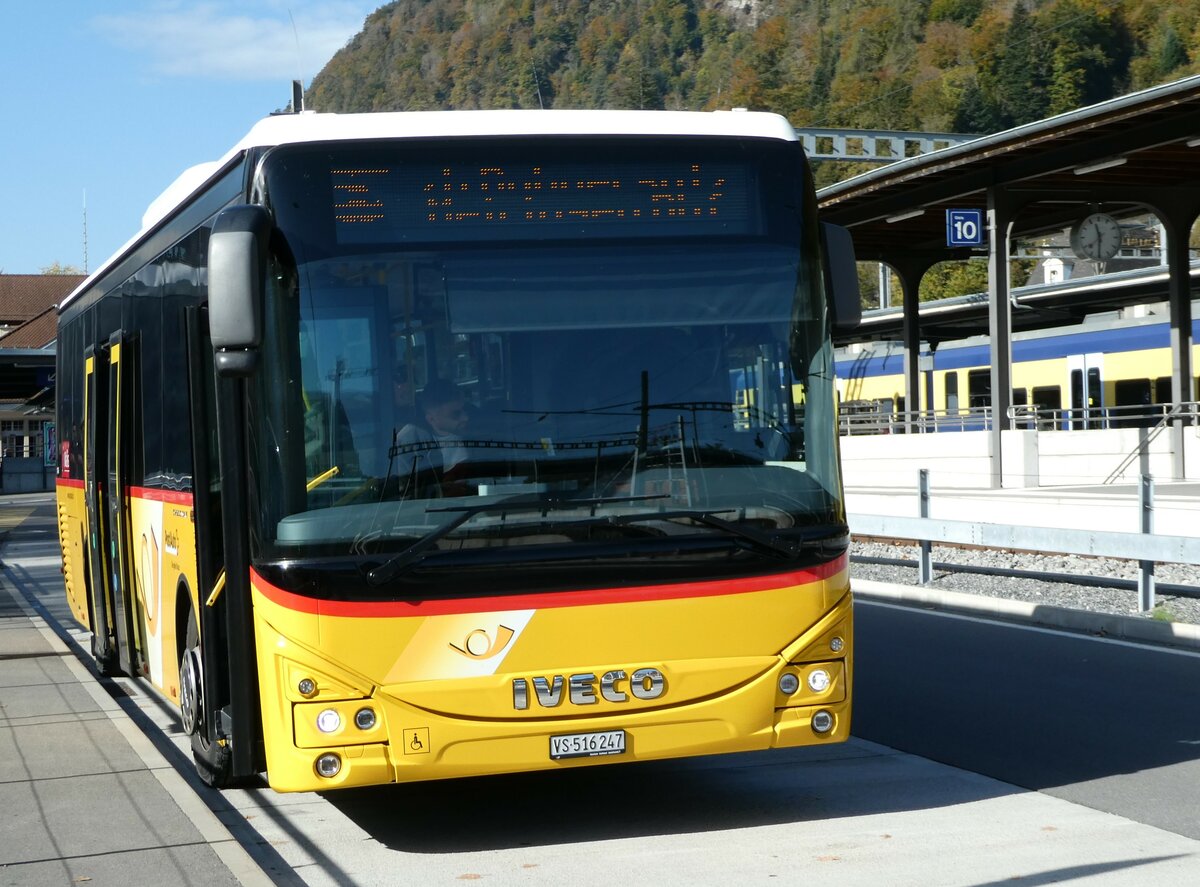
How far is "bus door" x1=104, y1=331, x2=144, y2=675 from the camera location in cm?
986

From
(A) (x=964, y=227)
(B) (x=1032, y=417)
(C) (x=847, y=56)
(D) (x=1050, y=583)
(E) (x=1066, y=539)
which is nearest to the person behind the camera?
(E) (x=1066, y=539)

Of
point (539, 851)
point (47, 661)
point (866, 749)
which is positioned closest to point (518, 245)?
point (539, 851)

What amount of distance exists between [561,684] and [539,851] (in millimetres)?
771

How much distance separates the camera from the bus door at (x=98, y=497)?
10.9 metres

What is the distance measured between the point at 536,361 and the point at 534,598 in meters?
0.93

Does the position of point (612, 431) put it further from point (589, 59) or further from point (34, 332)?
point (34, 332)

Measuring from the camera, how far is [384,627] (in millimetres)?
6242

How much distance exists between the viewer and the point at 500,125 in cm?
676

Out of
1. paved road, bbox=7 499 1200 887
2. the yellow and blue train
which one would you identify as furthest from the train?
paved road, bbox=7 499 1200 887

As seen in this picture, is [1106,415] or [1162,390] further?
[1162,390]

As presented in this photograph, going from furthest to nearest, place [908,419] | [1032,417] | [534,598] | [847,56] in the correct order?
[847,56], [908,419], [1032,417], [534,598]

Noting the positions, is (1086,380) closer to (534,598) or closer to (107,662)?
(107,662)

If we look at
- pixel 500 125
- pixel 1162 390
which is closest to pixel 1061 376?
pixel 1162 390

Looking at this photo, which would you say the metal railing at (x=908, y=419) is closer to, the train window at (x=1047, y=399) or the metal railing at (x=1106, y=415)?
the metal railing at (x=1106, y=415)
